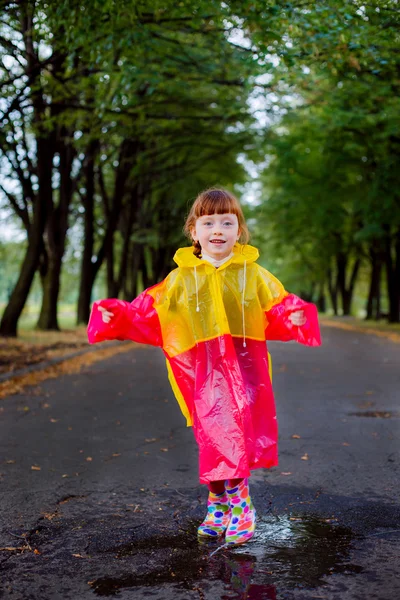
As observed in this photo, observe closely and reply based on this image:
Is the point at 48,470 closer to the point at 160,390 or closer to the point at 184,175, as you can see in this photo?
the point at 160,390

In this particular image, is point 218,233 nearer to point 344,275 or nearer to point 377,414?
point 377,414

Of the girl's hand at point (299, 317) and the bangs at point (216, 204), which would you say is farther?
the bangs at point (216, 204)

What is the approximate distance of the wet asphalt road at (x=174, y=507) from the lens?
9.90ft

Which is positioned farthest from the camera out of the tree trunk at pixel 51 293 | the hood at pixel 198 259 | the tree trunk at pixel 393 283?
the tree trunk at pixel 393 283

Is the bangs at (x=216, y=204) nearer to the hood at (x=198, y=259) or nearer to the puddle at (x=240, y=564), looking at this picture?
the hood at (x=198, y=259)

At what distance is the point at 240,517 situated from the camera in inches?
143

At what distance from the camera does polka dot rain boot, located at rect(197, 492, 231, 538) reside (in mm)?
3684

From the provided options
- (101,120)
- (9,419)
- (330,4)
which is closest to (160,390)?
(9,419)

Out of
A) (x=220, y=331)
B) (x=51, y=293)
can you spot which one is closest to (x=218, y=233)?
(x=220, y=331)

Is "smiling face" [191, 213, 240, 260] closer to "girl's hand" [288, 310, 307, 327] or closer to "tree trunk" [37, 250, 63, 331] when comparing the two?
"girl's hand" [288, 310, 307, 327]

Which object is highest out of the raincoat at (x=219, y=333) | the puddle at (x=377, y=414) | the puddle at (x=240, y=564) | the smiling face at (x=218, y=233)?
the smiling face at (x=218, y=233)

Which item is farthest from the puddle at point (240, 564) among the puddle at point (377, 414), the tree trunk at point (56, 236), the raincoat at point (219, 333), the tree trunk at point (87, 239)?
the tree trunk at point (87, 239)

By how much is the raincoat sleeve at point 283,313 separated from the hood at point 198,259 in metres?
0.12

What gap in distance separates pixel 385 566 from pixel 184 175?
27.5m
